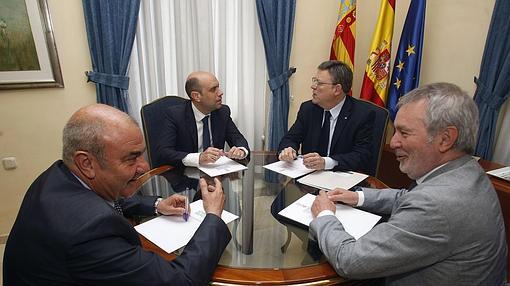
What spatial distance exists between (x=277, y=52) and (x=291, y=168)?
1475mm

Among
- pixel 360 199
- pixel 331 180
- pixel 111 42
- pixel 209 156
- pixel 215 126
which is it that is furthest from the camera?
pixel 111 42

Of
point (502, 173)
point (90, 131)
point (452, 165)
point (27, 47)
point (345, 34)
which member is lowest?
point (502, 173)

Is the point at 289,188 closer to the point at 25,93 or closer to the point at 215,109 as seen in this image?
the point at 215,109

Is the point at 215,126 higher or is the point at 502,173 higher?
the point at 215,126

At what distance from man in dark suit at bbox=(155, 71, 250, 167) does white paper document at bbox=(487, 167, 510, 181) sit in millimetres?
1720

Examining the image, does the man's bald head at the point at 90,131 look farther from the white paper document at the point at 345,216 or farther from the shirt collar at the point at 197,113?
the shirt collar at the point at 197,113

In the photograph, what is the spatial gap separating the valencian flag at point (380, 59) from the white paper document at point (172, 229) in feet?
7.43

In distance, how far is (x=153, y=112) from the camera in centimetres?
224

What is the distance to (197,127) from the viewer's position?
7.60ft

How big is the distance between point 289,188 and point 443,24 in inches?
90.9

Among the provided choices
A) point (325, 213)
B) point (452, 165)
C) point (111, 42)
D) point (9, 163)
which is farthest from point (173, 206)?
point (9, 163)

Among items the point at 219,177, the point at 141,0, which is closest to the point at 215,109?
the point at 219,177

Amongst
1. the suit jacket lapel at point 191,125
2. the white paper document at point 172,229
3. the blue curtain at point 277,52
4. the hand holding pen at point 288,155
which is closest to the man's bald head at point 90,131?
the white paper document at point 172,229

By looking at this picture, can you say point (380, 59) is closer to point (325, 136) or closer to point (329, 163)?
point (325, 136)
